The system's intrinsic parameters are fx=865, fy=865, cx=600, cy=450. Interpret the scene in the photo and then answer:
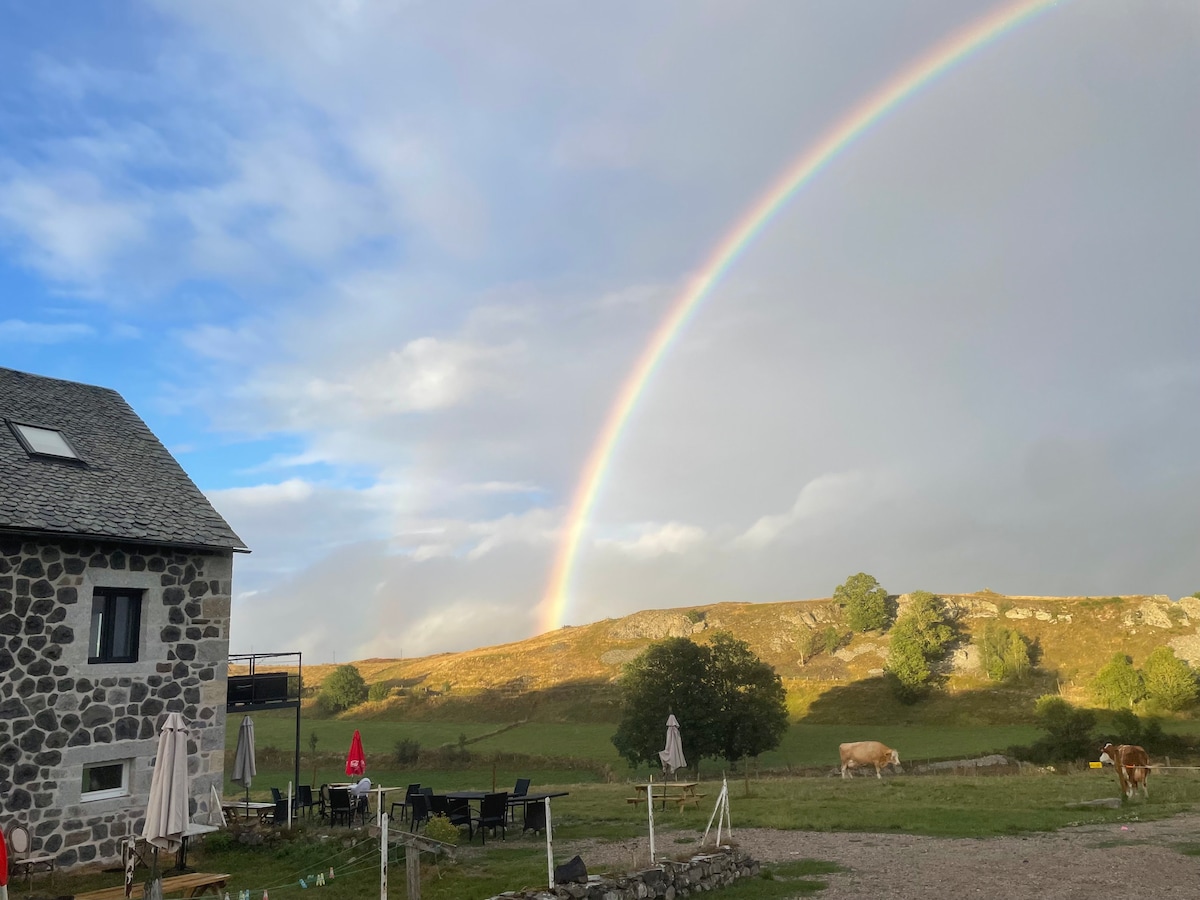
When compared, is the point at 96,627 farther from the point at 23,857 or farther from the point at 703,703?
the point at 703,703

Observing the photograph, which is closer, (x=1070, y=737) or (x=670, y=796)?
(x=670, y=796)

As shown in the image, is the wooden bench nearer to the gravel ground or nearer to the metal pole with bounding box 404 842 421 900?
the metal pole with bounding box 404 842 421 900

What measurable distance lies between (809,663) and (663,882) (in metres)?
94.4

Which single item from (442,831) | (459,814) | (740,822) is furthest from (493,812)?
(740,822)

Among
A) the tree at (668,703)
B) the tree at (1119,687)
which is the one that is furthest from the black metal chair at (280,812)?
the tree at (1119,687)

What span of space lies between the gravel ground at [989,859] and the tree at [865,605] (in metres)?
92.6

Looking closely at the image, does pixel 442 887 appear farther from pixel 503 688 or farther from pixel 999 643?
pixel 999 643

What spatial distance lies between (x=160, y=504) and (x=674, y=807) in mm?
15579

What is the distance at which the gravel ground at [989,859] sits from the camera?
12.3 m

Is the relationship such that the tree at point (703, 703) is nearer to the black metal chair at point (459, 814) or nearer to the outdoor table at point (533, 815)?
the outdoor table at point (533, 815)

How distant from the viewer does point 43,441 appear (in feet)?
61.0

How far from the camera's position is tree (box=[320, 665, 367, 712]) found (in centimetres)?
7962

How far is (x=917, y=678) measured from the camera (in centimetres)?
7438

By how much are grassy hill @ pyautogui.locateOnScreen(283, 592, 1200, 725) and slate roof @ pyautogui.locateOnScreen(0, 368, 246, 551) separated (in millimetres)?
50783
